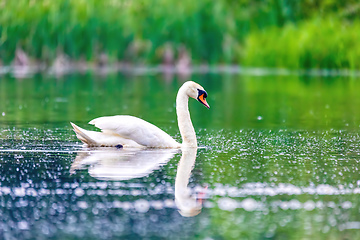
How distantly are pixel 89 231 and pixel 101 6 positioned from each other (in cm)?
3554

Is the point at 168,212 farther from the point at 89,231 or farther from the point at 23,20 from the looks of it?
the point at 23,20

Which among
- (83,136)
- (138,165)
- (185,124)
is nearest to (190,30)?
(185,124)

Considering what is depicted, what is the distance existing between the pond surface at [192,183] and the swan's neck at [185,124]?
0.25 meters

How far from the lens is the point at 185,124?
9930 mm

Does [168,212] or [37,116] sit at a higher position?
[168,212]

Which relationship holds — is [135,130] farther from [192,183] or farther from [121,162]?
[192,183]

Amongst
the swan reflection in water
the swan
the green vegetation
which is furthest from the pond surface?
the green vegetation

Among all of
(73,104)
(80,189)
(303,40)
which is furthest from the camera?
(303,40)

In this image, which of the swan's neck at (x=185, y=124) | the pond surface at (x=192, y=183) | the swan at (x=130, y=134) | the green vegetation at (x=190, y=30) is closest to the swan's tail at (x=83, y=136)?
the swan at (x=130, y=134)

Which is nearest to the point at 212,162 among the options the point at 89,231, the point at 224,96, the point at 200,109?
the point at 89,231

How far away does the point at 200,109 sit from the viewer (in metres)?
17.7

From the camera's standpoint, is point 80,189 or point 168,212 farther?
point 80,189

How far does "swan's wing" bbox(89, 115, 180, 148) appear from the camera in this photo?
31.1ft

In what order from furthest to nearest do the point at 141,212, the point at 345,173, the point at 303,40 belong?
the point at 303,40, the point at 345,173, the point at 141,212
